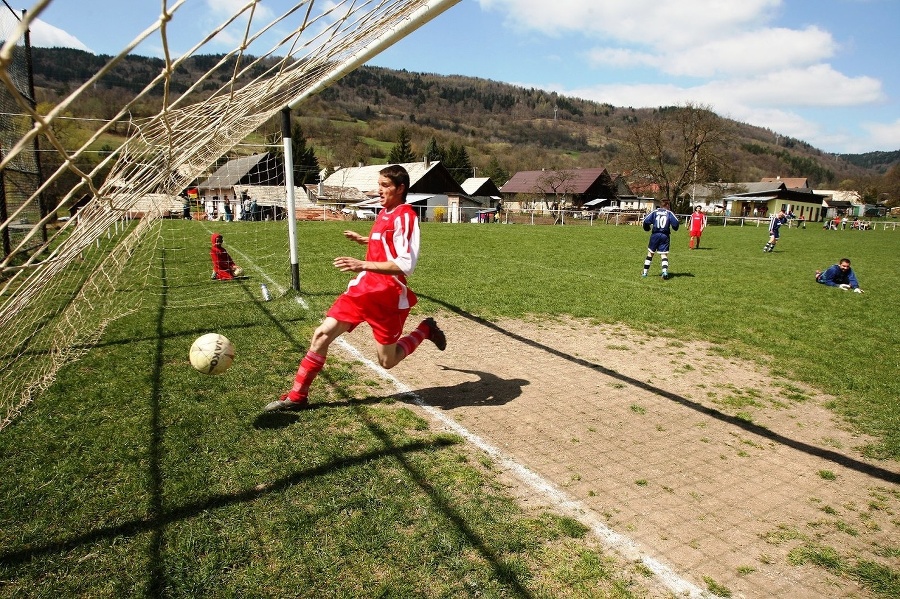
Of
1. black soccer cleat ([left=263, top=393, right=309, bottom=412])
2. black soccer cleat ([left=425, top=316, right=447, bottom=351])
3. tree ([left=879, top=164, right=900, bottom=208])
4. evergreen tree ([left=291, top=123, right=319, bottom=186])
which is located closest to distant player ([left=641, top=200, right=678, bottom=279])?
black soccer cleat ([left=425, top=316, right=447, bottom=351])

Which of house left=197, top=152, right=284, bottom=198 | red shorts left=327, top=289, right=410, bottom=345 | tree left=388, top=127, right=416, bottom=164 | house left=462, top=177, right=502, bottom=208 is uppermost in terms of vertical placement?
tree left=388, top=127, right=416, bottom=164

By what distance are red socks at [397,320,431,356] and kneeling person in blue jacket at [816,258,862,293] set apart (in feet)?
38.0

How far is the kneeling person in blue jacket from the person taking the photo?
1219 centimetres

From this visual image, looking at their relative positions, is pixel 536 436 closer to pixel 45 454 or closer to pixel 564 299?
pixel 45 454

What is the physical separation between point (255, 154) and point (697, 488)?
26.3 ft

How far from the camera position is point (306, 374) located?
441 cm

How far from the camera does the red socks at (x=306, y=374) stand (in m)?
4.41

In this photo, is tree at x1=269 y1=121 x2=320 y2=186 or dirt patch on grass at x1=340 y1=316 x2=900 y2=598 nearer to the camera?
dirt patch on grass at x1=340 y1=316 x2=900 y2=598

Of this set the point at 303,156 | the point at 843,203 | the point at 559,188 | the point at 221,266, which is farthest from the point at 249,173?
the point at 843,203

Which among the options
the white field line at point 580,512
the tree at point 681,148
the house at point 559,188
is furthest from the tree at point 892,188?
the white field line at point 580,512

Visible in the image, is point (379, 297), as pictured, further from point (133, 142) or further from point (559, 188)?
point (559, 188)

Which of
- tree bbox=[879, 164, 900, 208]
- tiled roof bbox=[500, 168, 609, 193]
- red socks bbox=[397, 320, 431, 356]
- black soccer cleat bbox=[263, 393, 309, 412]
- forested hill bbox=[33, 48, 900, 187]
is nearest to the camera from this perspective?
black soccer cleat bbox=[263, 393, 309, 412]

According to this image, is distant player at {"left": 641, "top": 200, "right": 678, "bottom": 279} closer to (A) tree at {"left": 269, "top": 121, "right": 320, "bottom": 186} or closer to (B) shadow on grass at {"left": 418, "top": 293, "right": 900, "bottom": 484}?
(B) shadow on grass at {"left": 418, "top": 293, "right": 900, "bottom": 484}

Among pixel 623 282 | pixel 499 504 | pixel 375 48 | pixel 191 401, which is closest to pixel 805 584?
pixel 499 504
